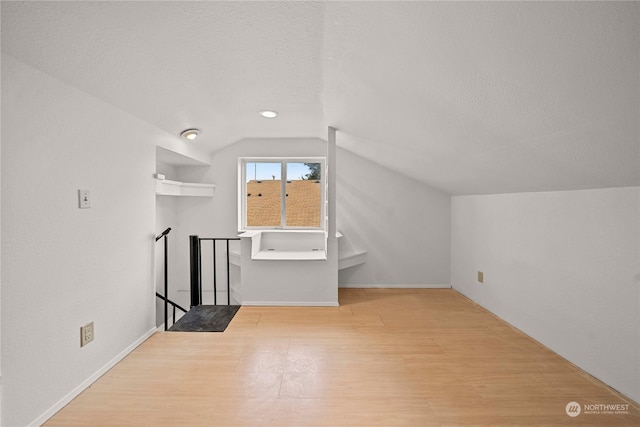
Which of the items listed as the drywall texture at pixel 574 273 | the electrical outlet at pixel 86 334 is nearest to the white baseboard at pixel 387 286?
the drywall texture at pixel 574 273

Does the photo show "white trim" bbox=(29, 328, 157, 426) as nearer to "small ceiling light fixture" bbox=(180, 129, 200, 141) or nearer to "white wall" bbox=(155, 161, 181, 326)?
"white wall" bbox=(155, 161, 181, 326)

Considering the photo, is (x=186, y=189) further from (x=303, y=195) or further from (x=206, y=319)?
(x=206, y=319)

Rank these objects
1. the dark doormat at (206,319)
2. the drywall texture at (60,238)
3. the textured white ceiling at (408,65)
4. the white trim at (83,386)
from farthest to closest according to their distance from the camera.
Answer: the dark doormat at (206,319), the white trim at (83,386), the drywall texture at (60,238), the textured white ceiling at (408,65)

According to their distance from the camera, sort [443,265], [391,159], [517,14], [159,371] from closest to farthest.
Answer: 1. [517,14]
2. [159,371]
3. [391,159]
4. [443,265]

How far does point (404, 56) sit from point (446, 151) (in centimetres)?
127

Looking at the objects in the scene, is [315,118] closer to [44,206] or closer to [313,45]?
[313,45]

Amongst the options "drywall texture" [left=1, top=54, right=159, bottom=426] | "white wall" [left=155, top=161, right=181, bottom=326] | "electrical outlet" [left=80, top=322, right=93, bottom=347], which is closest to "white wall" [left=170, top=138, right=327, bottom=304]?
"white wall" [left=155, top=161, right=181, bottom=326]

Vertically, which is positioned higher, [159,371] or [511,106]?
[511,106]

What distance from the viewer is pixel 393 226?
4379 millimetres

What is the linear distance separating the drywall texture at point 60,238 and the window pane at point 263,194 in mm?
2092

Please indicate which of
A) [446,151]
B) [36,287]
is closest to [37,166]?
[36,287]

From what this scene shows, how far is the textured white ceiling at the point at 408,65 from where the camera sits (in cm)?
114

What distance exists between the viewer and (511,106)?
1.55 meters

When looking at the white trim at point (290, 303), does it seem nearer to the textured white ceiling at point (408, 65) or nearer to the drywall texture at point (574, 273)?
the drywall texture at point (574, 273)
